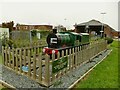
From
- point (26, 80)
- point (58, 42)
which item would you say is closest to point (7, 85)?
point (26, 80)

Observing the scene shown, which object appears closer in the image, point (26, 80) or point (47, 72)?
point (47, 72)

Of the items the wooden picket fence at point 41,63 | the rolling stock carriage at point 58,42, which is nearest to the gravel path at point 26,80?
the wooden picket fence at point 41,63

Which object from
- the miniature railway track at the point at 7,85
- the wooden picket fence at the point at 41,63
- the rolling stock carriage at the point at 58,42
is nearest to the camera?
the miniature railway track at the point at 7,85

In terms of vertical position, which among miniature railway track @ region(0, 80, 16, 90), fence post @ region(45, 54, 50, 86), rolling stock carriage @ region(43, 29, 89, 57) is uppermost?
rolling stock carriage @ region(43, 29, 89, 57)

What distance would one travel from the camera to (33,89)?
5.51 meters

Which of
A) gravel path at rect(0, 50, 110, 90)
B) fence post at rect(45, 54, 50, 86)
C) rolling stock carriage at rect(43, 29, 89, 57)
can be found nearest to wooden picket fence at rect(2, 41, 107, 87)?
fence post at rect(45, 54, 50, 86)

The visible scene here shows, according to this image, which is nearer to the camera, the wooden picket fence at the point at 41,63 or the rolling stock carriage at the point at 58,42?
the wooden picket fence at the point at 41,63

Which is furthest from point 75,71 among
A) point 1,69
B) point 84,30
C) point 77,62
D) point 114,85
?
point 84,30

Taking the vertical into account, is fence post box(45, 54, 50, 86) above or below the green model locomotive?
below

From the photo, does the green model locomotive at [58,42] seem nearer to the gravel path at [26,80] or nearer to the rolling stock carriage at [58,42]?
the rolling stock carriage at [58,42]

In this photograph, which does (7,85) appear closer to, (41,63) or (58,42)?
(41,63)

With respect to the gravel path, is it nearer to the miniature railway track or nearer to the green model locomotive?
the miniature railway track

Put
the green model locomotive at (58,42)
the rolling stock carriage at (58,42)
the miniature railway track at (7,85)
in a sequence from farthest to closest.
Answer: the green model locomotive at (58,42) → the rolling stock carriage at (58,42) → the miniature railway track at (7,85)

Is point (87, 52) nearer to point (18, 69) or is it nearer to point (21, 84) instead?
point (18, 69)
